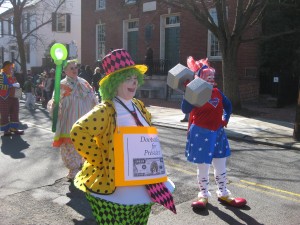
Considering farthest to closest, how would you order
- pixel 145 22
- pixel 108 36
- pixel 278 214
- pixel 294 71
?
pixel 108 36 < pixel 145 22 < pixel 294 71 < pixel 278 214

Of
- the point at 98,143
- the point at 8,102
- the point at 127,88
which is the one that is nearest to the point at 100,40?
the point at 8,102

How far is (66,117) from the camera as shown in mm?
5848

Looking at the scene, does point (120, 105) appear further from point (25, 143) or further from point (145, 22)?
point (145, 22)

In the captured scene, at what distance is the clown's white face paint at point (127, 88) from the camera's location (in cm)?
294

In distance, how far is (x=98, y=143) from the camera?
288 centimetres

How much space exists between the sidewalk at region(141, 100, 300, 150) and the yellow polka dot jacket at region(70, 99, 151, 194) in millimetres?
6995

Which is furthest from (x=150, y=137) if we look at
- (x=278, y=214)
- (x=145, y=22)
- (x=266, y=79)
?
(x=145, y=22)

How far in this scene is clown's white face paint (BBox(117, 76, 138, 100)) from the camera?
2.94 metres

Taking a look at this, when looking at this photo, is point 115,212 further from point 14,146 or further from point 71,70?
point 14,146

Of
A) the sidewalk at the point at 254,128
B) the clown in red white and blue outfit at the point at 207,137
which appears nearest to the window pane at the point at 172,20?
the sidewalk at the point at 254,128

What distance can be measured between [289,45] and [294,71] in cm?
119

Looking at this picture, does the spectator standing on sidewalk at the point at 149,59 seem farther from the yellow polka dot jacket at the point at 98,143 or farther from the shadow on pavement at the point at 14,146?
the yellow polka dot jacket at the point at 98,143

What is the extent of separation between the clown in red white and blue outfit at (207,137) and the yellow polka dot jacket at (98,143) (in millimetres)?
1893

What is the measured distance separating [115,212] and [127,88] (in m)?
0.91
